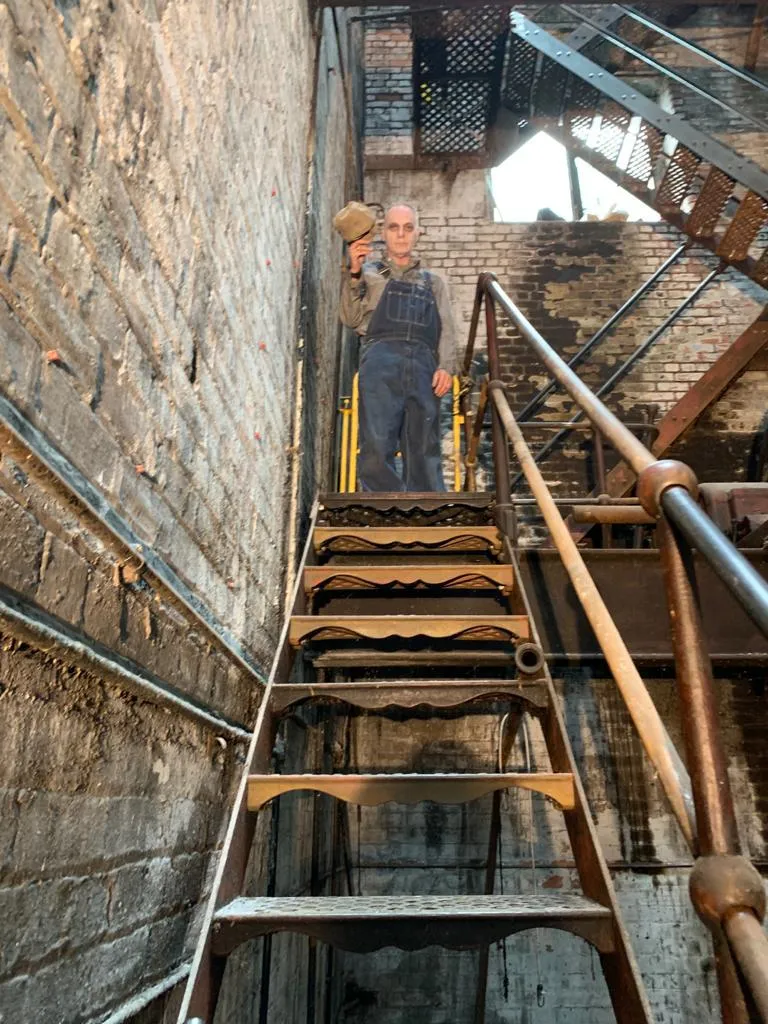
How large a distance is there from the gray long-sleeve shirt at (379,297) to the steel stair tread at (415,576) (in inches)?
62.5

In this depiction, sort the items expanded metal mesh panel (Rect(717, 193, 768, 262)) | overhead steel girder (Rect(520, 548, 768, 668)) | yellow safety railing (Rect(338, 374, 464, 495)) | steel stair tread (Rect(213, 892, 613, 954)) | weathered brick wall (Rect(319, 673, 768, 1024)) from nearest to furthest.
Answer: steel stair tread (Rect(213, 892, 613, 954))
overhead steel girder (Rect(520, 548, 768, 668))
weathered brick wall (Rect(319, 673, 768, 1024))
expanded metal mesh panel (Rect(717, 193, 768, 262))
yellow safety railing (Rect(338, 374, 464, 495))

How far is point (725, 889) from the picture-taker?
34.1 inches

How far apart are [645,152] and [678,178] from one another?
0.43 meters

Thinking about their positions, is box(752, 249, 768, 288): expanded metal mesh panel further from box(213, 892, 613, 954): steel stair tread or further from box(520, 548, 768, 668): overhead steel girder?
box(213, 892, 613, 954): steel stair tread

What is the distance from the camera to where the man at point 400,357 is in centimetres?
363

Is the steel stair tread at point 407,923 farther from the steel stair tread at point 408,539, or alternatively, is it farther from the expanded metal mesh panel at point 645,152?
the expanded metal mesh panel at point 645,152

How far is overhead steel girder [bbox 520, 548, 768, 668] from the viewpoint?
267cm

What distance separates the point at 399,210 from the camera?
13.0 feet

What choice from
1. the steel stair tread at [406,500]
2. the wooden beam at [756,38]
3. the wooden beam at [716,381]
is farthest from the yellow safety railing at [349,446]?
the wooden beam at [756,38]

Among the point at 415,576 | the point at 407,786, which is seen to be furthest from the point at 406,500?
the point at 407,786

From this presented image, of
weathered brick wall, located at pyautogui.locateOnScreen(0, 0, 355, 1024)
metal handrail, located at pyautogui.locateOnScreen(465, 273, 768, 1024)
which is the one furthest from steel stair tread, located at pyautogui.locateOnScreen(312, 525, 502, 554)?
metal handrail, located at pyautogui.locateOnScreen(465, 273, 768, 1024)

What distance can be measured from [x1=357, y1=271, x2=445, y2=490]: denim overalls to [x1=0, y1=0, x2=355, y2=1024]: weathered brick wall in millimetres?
1226

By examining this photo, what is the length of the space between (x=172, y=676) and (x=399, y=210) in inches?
125

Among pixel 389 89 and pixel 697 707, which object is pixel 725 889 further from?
pixel 389 89
